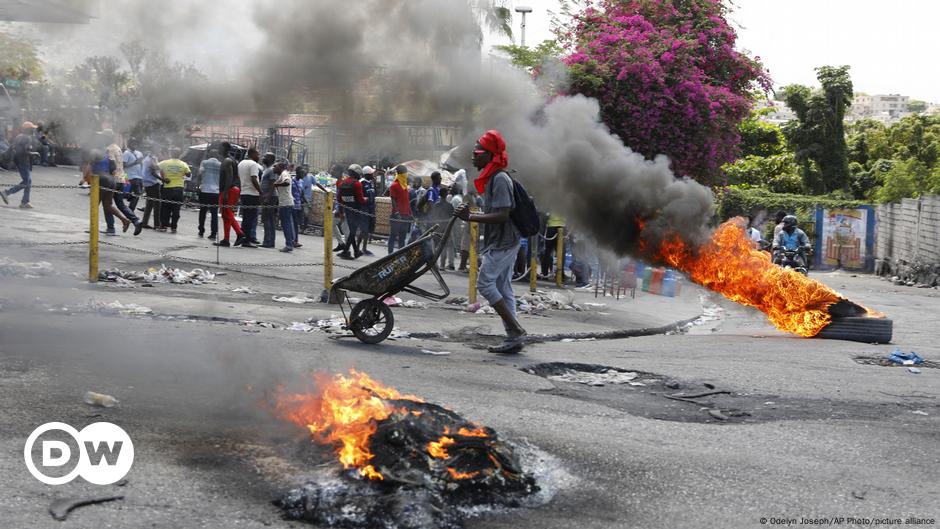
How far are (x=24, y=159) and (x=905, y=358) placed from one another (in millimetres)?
12728

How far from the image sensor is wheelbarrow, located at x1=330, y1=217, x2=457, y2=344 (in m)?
8.74

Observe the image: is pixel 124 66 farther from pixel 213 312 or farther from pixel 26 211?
pixel 26 211

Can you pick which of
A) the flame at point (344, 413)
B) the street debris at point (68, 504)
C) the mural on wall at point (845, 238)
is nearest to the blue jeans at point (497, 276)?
the flame at point (344, 413)

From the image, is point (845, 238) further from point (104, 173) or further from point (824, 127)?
point (104, 173)

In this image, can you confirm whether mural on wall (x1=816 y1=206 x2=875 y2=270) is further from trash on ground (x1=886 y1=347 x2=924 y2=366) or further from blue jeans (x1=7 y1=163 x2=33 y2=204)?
blue jeans (x1=7 y1=163 x2=33 y2=204)

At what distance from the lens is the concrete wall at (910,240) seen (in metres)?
24.1

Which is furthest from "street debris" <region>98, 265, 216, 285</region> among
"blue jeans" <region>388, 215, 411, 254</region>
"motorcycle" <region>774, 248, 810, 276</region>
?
"motorcycle" <region>774, 248, 810, 276</region>

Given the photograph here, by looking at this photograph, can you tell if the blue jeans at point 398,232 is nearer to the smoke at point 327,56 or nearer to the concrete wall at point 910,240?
the smoke at point 327,56

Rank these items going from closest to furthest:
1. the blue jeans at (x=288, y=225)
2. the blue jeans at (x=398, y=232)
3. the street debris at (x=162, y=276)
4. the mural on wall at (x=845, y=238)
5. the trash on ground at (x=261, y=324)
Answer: the trash on ground at (x=261, y=324) < the street debris at (x=162, y=276) < the blue jeans at (x=398, y=232) < the blue jeans at (x=288, y=225) < the mural on wall at (x=845, y=238)

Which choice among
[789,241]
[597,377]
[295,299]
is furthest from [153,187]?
[597,377]

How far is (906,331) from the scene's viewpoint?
41.7 feet

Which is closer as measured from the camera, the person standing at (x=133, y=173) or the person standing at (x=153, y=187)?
the person standing at (x=133, y=173)

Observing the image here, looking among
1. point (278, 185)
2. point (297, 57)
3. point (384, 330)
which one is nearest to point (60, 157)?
point (278, 185)

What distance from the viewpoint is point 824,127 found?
131ft
